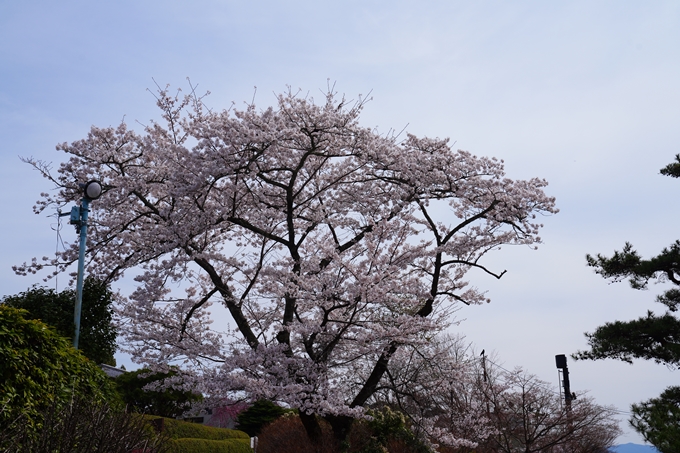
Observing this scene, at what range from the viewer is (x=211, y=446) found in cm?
1553

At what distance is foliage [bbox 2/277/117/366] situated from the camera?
40.2 feet

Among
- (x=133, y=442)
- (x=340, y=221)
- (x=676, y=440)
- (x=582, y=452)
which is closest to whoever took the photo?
(x=133, y=442)

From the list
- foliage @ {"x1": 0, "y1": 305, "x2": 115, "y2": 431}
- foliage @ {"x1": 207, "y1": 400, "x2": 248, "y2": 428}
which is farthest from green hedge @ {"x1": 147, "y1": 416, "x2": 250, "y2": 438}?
foliage @ {"x1": 0, "y1": 305, "x2": 115, "y2": 431}

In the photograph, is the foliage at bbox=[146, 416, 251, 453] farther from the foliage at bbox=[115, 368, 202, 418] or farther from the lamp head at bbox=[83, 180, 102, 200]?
the lamp head at bbox=[83, 180, 102, 200]

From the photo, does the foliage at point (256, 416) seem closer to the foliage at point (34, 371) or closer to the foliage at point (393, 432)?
the foliage at point (393, 432)

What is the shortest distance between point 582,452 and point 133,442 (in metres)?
18.2

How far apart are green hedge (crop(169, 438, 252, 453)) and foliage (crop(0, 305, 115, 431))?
7047 millimetres

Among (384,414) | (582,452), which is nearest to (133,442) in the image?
(384,414)

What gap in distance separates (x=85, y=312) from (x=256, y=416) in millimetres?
10979

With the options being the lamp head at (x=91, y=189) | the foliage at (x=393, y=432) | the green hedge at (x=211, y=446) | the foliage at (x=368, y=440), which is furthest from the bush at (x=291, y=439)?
the lamp head at (x=91, y=189)

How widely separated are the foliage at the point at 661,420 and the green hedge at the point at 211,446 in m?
9.74

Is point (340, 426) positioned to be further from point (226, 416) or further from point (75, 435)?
point (226, 416)

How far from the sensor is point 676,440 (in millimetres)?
12820

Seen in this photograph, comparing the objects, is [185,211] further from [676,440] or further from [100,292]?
[676,440]
